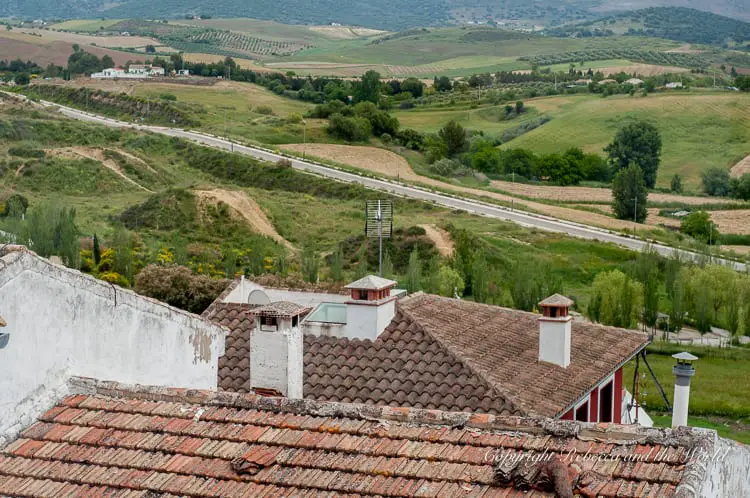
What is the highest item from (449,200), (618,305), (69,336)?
(69,336)

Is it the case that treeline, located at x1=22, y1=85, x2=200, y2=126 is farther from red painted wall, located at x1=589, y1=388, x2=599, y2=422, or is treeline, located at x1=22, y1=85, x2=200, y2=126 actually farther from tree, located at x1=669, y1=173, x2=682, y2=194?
red painted wall, located at x1=589, y1=388, x2=599, y2=422

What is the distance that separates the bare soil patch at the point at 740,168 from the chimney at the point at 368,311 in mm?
92891

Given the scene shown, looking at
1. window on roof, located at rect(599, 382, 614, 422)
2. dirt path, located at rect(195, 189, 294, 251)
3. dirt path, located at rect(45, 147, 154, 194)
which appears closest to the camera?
window on roof, located at rect(599, 382, 614, 422)

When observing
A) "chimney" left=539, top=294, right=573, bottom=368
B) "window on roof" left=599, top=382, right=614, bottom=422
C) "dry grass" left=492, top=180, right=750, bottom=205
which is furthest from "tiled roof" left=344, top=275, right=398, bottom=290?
"dry grass" left=492, top=180, right=750, bottom=205

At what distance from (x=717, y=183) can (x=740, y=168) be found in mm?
9082

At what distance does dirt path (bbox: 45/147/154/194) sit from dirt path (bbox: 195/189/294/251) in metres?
12.4

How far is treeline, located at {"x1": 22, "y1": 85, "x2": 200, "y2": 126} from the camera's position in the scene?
10481cm

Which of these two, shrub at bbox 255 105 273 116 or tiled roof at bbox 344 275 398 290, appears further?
shrub at bbox 255 105 273 116

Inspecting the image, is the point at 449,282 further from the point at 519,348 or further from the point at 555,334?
the point at 555,334

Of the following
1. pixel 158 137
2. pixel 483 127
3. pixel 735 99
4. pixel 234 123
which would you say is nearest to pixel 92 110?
pixel 234 123

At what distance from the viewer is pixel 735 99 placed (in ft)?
421

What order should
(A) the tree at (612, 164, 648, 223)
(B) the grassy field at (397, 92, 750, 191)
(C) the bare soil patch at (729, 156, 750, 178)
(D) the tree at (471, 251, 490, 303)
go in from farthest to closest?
(B) the grassy field at (397, 92, 750, 191), (C) the bare soil patch at (729, 156, 750, 178), (A) the tree at (612, 164, 648, 223), (D) the tree at (471, 251, 490, 303)

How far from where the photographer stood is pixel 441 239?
58.2m

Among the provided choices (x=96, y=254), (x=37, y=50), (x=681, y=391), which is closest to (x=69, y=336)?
(x=681, y=391)
